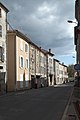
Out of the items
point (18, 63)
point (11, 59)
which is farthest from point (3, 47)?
point (18, 63)

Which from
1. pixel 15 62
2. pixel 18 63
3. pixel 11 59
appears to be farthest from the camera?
pixel 18 63

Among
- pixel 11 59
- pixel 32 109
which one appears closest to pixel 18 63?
pixel 11 59

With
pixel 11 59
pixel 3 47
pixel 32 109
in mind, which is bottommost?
pixel 32 109

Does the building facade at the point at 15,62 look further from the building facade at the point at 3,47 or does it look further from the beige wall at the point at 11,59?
the building facade at the point at 3,47

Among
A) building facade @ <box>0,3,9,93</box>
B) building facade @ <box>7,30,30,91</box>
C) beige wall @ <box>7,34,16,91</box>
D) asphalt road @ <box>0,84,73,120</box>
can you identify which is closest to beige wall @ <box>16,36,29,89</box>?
building facade @ <box>7,30,30,91</box>

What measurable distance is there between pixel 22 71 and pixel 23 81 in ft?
6.26

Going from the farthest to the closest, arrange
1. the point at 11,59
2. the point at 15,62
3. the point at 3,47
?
the point at 11,59
the point at 15,62
the point at 3,47

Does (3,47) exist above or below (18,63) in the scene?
above

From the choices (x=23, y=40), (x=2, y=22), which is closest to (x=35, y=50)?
(x=23, y=40)

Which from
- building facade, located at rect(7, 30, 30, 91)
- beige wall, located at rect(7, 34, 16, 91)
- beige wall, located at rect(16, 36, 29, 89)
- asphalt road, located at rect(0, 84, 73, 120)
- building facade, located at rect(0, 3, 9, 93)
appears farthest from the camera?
→ beige wall, located at rect(16, 36, 29, 89)

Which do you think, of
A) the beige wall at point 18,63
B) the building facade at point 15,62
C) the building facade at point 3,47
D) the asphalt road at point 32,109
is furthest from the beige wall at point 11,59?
the asphalt road at point 32,109

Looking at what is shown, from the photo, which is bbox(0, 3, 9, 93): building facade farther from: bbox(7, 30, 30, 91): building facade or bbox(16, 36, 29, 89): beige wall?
bbox(16, 36, 29, 89): beige wall

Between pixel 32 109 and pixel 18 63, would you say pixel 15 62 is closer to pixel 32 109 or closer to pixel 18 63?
Result: pixel 18 63

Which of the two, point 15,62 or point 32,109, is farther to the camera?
point 15,62
